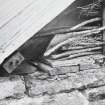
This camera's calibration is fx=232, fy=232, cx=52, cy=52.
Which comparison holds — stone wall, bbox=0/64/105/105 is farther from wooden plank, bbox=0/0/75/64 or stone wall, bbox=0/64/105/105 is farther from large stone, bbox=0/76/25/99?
wooden plank, bbox=0/0/75/64

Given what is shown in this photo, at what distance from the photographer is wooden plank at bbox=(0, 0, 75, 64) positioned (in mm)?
1648

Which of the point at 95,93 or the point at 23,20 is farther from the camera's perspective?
the point at 95,93

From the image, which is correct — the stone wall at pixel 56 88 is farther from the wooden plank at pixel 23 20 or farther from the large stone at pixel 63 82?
the wooden plank at pixel 23 20

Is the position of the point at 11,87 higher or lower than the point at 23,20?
lower

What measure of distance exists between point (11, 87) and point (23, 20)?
529mm

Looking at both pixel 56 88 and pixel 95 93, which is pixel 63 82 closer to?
pixel 56 88

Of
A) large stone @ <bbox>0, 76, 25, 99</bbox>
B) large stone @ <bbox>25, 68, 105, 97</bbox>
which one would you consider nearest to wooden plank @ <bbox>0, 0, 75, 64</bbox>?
large stone @ <bbox>0, 76, 25, 99</bbox>

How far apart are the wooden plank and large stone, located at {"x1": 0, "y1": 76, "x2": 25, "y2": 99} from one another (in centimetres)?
28

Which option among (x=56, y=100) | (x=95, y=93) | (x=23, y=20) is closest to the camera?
(x=23, y=20)

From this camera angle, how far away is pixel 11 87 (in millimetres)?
1817

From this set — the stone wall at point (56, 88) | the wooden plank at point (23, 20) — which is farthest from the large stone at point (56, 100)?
the wooden plank at point (23, 20)

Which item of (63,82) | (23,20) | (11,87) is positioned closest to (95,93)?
(63,82)

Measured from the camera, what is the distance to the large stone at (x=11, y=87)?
1.79m

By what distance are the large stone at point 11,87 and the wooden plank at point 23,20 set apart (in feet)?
0.91
